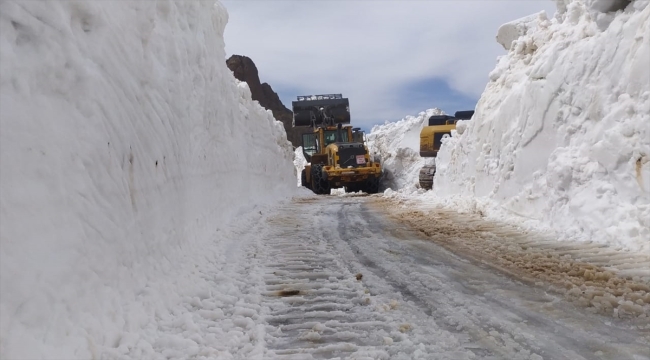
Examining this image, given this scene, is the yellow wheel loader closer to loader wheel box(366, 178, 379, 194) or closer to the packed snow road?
loader wheel box(366, 178, 379, 194)

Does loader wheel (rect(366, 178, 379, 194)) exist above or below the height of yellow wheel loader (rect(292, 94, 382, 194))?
below

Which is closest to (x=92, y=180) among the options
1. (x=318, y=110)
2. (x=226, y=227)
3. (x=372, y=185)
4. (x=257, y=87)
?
(x=226, y=227)

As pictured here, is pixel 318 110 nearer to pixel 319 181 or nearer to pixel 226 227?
pixel 319 181

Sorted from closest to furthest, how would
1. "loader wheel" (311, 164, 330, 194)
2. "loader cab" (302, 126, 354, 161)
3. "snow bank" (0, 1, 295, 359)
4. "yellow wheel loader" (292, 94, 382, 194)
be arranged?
1. "snow bank" (0, 1, 295, 359)
2. "yellow wheel loader" (292, 94, 382, 194)
3. "loader wheel" (311, 164, 330, 194)
4. "loader cab" (302, 126, 354, 161)

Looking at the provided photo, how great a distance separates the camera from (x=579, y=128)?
7289 mm

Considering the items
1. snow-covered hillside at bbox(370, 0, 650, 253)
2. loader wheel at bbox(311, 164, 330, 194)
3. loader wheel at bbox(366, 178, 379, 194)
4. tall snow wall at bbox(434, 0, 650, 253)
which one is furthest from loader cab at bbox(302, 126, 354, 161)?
tall snow wall at bbox(434, 0, 650, 253)

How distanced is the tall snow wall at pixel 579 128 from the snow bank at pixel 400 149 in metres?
10.6

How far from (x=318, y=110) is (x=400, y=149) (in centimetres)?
461

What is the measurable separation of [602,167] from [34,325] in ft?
20.8

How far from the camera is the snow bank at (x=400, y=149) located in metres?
24.3

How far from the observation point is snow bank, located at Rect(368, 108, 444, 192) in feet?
79.7

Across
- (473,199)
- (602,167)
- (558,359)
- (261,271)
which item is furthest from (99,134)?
(473,199)

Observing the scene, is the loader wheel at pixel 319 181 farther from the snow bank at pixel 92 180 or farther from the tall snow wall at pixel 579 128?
the snow bank at pixel 92 180

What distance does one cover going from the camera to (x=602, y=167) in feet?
21.0
